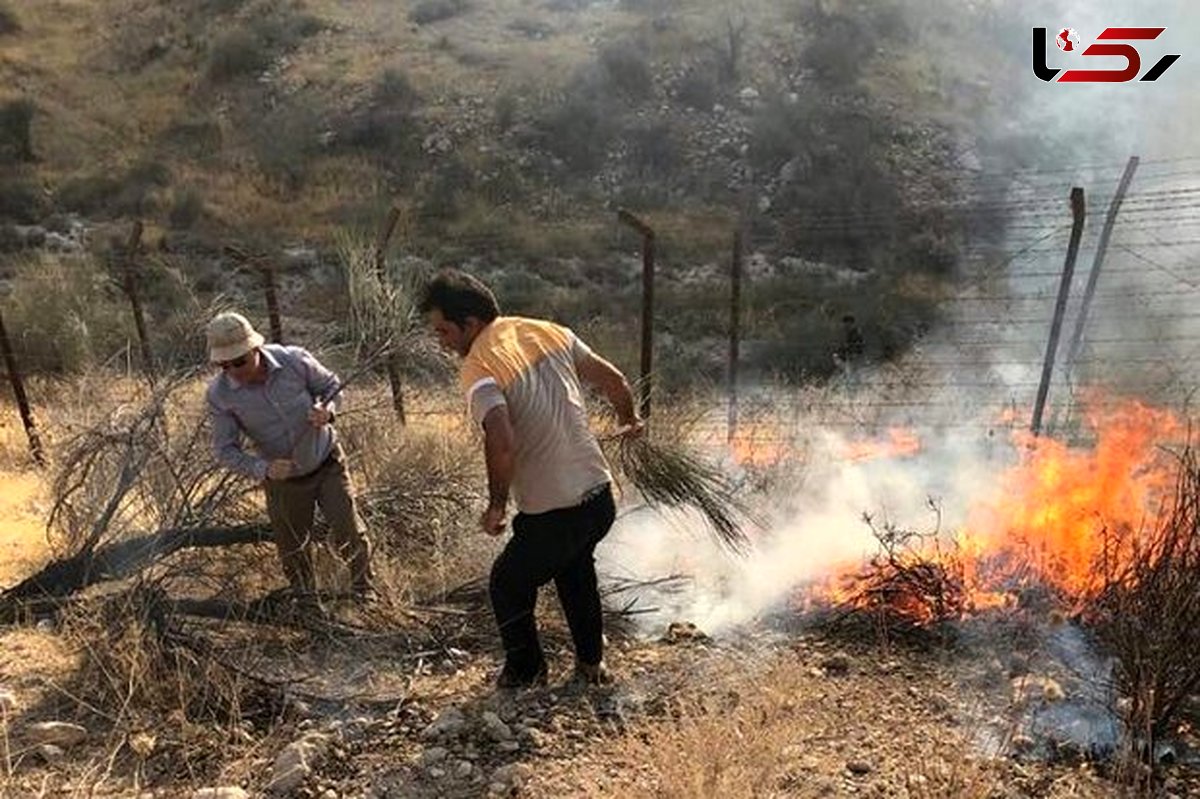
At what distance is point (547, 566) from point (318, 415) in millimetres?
1344

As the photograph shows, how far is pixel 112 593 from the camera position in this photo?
14.9 ft

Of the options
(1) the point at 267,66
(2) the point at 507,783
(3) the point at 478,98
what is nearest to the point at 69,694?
(2) the point at 507,783

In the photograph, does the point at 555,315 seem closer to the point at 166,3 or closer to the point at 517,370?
the point at 517,370

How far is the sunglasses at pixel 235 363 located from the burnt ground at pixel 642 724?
1185mm

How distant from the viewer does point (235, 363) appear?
14.2 feet

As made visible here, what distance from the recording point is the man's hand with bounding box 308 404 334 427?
4504 millimetres

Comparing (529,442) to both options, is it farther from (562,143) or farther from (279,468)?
(562,143)

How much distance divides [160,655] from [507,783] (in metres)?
1.61

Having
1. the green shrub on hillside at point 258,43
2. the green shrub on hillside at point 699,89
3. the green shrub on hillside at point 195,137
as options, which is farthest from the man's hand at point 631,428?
the green shrub on hillside at point 258,43

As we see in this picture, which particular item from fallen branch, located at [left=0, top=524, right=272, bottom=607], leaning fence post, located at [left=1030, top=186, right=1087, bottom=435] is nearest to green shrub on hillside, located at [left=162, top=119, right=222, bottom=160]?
fallen branch, located at [left=0, top=524, right=272, bottom=607]

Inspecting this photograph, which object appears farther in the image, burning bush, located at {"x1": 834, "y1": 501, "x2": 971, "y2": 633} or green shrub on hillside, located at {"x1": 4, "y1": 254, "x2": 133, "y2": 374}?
green shrub on hillside, located at {"x1": 4, "y1": 254, "x2": 133, "y2": 374}

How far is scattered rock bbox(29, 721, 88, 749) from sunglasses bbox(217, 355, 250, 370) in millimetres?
1490

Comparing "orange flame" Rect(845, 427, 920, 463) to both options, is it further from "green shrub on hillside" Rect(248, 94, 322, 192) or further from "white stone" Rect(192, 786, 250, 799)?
"green shrub on hillside" Rect(248, 94, 322, 192)

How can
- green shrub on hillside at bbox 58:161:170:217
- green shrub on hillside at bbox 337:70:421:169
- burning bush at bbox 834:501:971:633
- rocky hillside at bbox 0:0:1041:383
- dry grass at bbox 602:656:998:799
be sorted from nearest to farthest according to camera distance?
dry grass at bbox 602:656:998:799 < burning bush at bbox 834:501:971:633 < rocky hillside at bbox 0:0:1041:383 < green shrub on hillside at bbox 58:161:170:217 < green shrub on hillside at bbox 337:70:421:169
